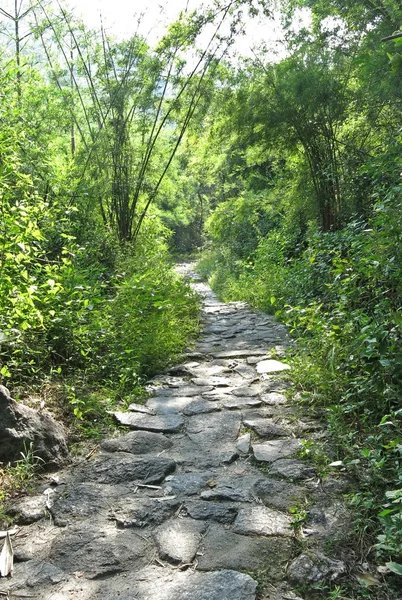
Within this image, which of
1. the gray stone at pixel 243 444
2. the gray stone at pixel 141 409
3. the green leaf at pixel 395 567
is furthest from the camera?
the gray stone at pixel 141 409

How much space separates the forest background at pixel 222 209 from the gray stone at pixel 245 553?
0.95 feet

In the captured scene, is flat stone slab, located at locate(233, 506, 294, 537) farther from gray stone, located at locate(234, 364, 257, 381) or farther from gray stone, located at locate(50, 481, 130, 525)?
gray stone, located at locate(234, 364, 257, 381)

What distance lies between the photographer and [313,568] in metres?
1.78

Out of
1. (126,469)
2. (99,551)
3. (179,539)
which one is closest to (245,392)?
(126,469)

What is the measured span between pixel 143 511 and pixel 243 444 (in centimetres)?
88

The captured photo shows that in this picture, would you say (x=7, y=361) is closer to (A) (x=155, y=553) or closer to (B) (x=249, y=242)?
(A) (x=155, y=553)

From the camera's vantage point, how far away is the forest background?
3.04m

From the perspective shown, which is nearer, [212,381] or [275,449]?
[275,449]

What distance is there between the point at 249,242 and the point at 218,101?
7.15 metres

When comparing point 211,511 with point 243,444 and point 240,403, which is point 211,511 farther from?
point 240,403

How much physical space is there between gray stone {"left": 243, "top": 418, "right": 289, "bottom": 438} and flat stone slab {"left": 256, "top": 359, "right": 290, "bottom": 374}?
3.18 feet

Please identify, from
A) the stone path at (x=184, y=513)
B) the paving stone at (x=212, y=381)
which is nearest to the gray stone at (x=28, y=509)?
the stone path at (x=184, y=513)

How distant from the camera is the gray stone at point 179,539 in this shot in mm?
1918

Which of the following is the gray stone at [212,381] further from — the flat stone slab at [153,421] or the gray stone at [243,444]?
the gray stone at [243,444]
